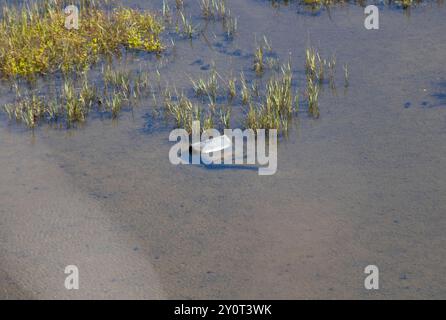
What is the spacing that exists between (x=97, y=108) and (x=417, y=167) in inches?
108

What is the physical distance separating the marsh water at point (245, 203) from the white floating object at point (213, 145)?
22 centimetres

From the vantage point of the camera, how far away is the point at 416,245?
5242 millimetres

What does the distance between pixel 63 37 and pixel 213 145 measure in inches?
93.7

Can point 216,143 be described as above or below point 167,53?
below

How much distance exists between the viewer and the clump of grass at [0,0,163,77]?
25.0ft

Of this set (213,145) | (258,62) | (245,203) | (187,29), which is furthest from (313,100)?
(187,29)

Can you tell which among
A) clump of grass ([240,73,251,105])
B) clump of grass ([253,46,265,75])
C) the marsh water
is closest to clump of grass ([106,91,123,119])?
the marsh water

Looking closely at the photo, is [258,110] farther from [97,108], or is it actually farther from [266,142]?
[97,108]

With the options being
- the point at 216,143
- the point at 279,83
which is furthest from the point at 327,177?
the point at 279,83

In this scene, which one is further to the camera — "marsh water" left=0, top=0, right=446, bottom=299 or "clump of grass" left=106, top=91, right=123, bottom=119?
"clump of grass" left=106, top=91, right=123, bottom=119

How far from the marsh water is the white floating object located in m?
0.22

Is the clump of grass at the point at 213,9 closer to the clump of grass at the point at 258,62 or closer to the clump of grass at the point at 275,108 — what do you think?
the clump of grass at the point at 258,62

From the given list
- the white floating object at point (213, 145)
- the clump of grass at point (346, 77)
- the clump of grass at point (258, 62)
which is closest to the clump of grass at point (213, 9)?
the clump of grass at point (258, 62)

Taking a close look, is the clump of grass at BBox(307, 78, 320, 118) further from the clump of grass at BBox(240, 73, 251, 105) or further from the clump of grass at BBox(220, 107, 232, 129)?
the clump of grass at BBox(220, 107, 232, 129)
